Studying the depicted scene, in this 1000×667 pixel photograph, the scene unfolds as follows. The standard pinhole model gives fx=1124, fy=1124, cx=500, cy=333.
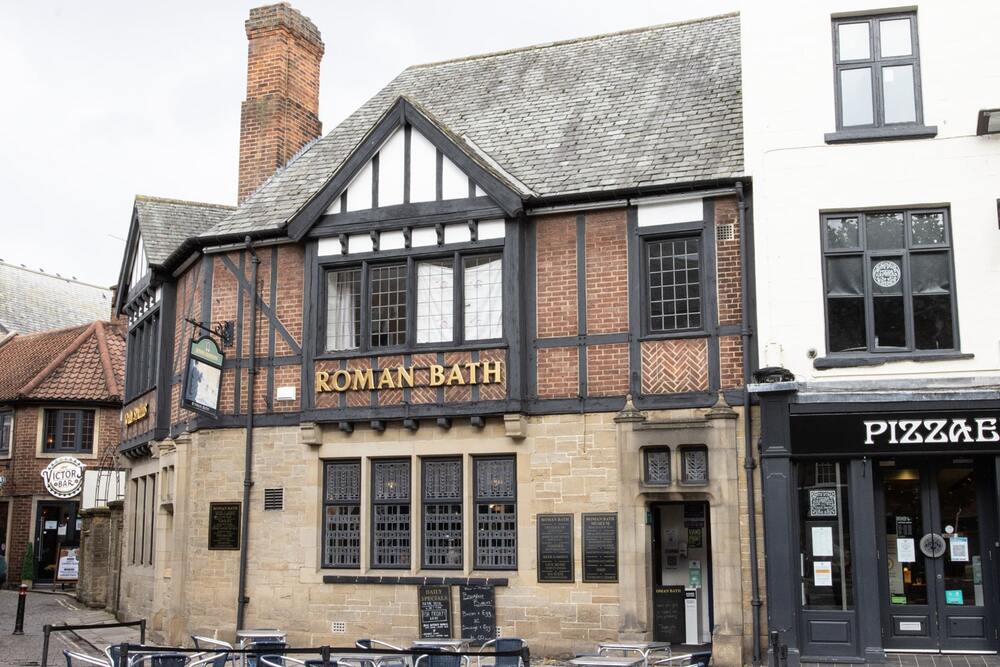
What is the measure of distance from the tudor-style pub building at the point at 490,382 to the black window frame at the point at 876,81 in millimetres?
1639

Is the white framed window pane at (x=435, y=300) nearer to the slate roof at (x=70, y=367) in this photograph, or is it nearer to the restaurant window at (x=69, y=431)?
the slate roof at (x=70, y=367)

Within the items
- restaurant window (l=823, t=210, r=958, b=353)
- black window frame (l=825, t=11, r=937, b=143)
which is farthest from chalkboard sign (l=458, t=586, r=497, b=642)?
black window frame (l=825, t=11, r=937, b=143)

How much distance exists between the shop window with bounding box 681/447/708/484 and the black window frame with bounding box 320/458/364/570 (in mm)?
5008

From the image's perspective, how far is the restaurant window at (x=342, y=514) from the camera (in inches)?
A: 683

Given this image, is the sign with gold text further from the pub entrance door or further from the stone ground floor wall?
the pub entrance door

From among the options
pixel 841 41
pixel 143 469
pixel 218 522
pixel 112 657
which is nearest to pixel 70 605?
pixel 143 469

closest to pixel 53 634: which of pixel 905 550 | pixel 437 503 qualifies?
pixel 437 503

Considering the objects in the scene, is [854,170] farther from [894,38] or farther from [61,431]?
[61,431]

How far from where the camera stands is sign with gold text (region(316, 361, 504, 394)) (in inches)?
651

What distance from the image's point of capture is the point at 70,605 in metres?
26.7

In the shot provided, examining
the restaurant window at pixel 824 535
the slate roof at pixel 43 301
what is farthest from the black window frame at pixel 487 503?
the slate roof at pixel 43 301

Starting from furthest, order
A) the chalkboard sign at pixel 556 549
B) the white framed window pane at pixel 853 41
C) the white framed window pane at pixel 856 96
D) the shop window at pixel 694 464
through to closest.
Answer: the chalkboard sign at pixel 556 549
the shop window at pixel 694 464
the white framed window pane at pixel 853 41
the white framed window pane at pixel 856 96

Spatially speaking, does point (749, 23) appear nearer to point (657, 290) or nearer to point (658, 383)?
point (657, 290)

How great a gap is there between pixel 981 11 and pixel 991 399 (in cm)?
518
